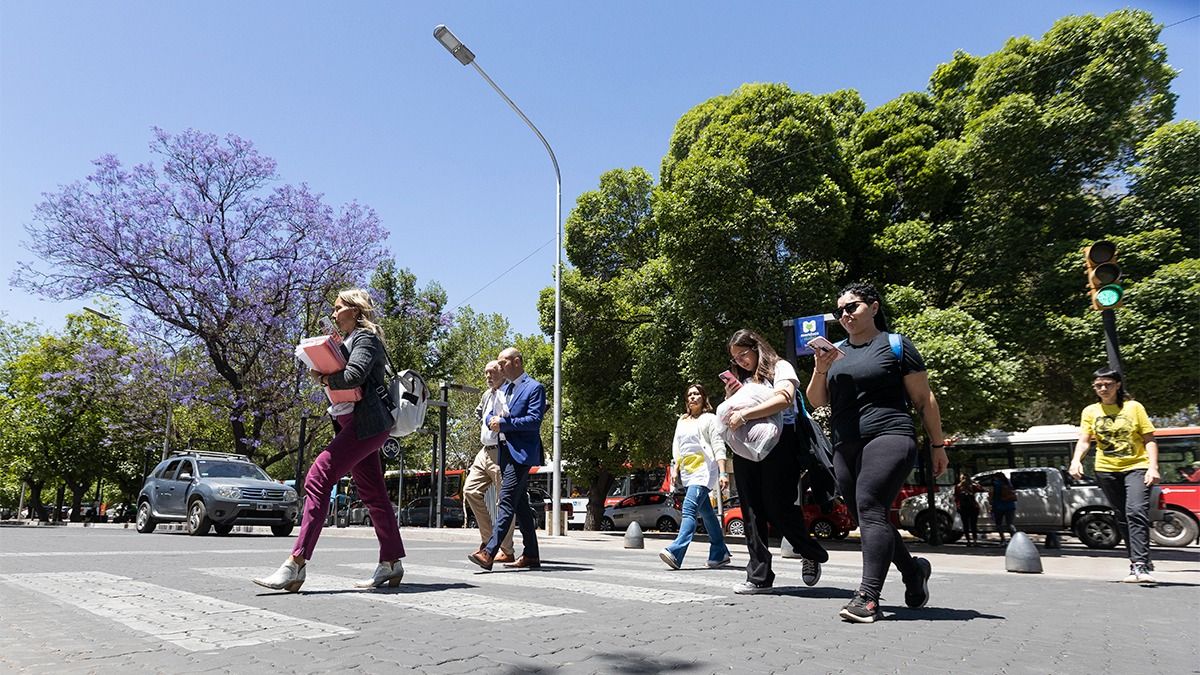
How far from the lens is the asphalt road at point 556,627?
A: 2.91 metres

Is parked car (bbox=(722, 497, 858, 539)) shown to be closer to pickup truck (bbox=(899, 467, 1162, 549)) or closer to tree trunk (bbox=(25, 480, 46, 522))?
pickup truck (bbox=(899, 467, 1162, 549))

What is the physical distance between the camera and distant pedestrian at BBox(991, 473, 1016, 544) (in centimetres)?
1877

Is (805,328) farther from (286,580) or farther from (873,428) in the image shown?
(286,580)

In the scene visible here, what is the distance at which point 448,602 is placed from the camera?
4461 millimetres

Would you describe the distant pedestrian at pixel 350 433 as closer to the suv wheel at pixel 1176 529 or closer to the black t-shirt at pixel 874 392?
the black t-shirt at pixel 874 392

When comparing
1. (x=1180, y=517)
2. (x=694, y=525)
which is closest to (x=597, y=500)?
Result: (x=1180, y=517)

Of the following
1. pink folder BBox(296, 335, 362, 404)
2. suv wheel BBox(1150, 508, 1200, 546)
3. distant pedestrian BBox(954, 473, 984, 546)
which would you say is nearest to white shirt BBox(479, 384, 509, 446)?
pink folder BBox(296, 335, 362, 404)

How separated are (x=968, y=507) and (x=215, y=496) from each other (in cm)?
1721

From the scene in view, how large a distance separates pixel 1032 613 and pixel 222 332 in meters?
24.6

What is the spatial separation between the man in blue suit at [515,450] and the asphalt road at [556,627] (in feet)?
1.25

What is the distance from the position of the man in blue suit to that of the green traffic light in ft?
18.9

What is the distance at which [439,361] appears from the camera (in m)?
34.5

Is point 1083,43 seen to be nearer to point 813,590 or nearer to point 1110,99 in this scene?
point 1110,99

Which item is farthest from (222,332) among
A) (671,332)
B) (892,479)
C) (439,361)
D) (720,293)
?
(892,479)
